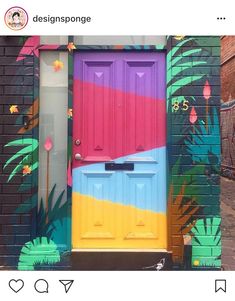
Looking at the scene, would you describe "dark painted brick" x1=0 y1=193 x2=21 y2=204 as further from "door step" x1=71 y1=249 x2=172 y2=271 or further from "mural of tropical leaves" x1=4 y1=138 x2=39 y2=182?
"door step" x1=71 y1=249 x2=172 y2=271

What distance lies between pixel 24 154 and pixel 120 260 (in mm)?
1660

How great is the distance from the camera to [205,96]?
5.64 m

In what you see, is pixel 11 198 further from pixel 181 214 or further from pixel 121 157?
pixel 181 214

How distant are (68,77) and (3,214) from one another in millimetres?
1765

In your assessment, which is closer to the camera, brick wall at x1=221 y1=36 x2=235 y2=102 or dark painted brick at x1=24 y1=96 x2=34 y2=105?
dark painted brick at x1=24 y1=96 x2=34 y2=105

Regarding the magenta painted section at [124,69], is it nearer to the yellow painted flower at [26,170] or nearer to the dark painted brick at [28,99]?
the dark painted brick at [28,99]

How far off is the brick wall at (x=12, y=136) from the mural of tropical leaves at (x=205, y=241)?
1932 mm

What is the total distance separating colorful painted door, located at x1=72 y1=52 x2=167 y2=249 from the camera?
18.7 ft

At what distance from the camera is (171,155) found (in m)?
5.63

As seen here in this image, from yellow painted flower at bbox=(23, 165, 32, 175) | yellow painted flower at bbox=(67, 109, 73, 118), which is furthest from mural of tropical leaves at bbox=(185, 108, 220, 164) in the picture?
yellow painted flower at bbox=(23, 165, 32, 175)

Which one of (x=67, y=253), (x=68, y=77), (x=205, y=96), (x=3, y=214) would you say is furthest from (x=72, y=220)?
(x=205, y=96)
